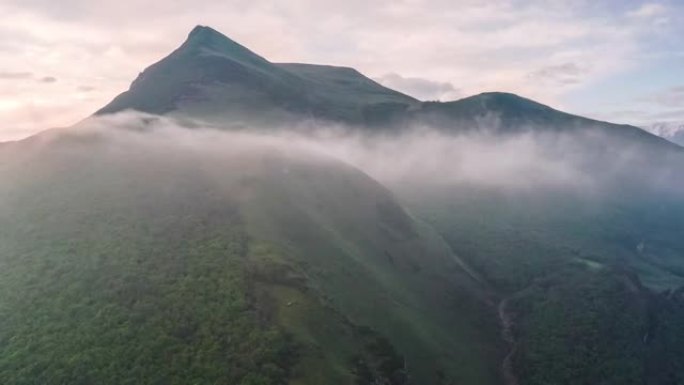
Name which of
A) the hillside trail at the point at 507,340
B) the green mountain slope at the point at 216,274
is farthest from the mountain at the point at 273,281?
the hillside trail at the point at 507,340

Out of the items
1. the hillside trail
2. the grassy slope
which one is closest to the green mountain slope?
the hillside trail

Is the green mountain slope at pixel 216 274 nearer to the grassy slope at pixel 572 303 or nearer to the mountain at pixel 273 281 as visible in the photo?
the mountain at pixel 273 281

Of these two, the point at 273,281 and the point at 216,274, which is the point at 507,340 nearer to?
the point at 273,281

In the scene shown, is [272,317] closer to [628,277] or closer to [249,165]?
[249,165]

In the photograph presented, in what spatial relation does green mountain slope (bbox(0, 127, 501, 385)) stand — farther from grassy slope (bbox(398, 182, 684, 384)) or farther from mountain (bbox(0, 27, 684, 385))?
grassy slope (bbox(398, 182, 684, 384))

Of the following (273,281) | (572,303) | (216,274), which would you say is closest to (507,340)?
(572,303)

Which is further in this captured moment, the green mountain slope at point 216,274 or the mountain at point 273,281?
the mountain at point 273,281
